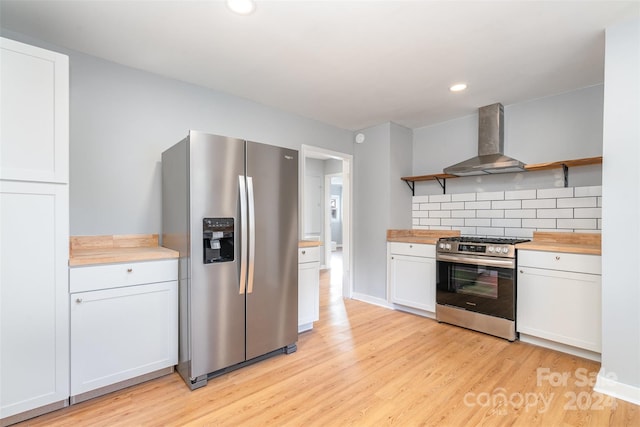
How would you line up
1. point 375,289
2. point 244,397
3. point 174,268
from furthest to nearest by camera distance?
point 375,289, point 174,268, point 244,397

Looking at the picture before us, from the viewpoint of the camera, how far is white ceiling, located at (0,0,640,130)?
1.76m

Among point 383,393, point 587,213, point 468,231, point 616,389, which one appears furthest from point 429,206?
point 383,393

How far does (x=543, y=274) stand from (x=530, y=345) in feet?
2.18

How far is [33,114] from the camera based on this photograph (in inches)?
66.2

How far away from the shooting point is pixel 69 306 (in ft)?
5.84

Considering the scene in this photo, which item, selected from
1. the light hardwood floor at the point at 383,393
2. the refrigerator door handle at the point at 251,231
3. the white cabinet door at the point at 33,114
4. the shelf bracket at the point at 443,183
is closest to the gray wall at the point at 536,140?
the shelf bracket at the point at 443,183

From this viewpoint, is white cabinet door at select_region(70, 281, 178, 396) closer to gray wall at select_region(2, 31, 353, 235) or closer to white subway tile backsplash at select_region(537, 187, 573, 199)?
gray wall at select_region(2, 31, 353, 235)

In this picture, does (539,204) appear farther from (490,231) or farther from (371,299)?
(371,299)

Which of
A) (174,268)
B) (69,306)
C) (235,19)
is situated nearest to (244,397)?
(174,268)

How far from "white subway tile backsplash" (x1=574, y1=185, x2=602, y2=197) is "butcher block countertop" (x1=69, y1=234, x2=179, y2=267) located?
11.7 feet

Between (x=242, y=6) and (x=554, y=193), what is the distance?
10.5ft

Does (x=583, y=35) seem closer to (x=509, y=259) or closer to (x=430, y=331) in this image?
(x=509, y=259)

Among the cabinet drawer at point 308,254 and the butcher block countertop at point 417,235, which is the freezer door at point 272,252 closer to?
the cabinet drawer at point 308,254

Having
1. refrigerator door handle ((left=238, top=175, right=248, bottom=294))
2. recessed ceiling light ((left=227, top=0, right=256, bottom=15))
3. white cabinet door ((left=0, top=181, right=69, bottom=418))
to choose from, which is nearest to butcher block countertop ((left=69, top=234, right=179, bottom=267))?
white cabinet door ((left=0, top=181, right=69, bottom=418))
